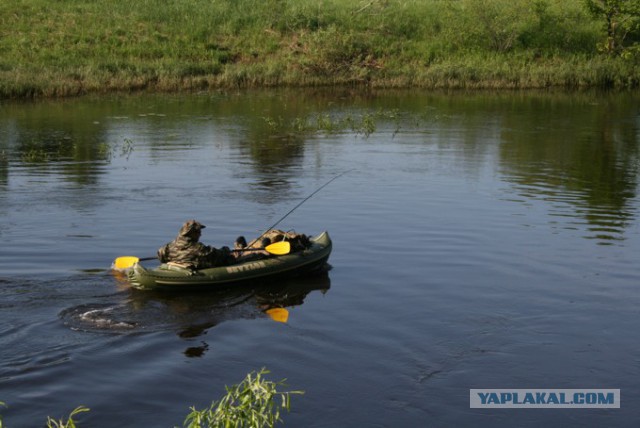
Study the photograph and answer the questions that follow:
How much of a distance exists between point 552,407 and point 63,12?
47.4 m

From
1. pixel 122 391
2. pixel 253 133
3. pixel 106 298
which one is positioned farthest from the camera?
pixel 253 133

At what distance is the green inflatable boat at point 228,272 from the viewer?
13.7 metres

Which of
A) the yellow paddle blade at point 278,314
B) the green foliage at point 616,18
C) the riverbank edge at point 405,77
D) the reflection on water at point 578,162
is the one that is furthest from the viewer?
the green foliage at point 616,18

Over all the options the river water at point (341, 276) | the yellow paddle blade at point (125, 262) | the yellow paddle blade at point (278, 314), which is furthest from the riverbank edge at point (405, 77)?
the yellow paddle blade at point (278, 314)

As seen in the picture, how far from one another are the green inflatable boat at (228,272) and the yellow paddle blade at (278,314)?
0.85 m

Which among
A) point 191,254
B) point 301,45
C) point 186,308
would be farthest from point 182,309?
point 301,45

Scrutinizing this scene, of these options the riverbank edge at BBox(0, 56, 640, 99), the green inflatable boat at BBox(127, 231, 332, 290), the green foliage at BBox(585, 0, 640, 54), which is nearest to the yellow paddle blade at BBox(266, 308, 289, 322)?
the green inflatable boat at BBox(127, 231, 332, 290)

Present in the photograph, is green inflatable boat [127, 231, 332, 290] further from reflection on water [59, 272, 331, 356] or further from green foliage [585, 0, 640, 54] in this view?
green foliage [585, 0, 640, 54]

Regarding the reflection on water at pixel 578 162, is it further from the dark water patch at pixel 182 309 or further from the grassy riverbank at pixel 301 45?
the grassy riverbank at pixel 301 45

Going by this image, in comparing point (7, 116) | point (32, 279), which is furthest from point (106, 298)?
point (7, 116)

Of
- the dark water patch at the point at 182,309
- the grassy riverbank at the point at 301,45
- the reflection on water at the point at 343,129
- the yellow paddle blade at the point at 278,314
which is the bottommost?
the yellow paddle blade at the point at 278,314

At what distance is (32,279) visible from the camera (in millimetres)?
14180

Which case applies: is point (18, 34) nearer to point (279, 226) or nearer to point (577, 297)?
point (279, 226)

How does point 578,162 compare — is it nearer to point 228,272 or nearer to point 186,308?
point 228,272
